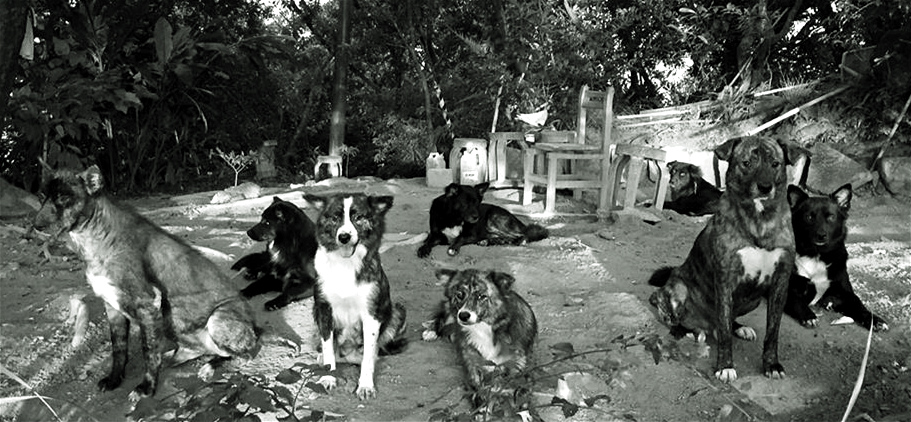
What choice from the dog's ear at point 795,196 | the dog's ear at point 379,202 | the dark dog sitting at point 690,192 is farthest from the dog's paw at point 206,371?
the dark dog sitting at point 690,192

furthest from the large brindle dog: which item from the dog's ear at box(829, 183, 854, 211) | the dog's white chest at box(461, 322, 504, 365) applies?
the dog's white chest at box(461, 322, 504, 365)

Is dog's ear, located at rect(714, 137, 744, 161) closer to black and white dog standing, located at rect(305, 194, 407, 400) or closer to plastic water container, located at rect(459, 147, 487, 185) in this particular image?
black and white dog standing, located at rect(305, 194, 407, 400)

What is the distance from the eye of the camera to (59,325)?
5.28m

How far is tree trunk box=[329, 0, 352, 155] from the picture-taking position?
1521 cm

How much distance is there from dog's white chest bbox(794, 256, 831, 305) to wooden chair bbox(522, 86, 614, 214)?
400 centimetres

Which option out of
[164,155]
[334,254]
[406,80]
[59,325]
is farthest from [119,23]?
[334,254]

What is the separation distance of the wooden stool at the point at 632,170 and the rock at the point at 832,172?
278 cm

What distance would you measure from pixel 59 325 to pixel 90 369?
765mm

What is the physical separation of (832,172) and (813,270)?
6.65 m

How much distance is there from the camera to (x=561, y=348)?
3070mm

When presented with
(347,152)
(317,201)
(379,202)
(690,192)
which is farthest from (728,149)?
(347,152)

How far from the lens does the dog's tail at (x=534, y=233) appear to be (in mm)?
8289

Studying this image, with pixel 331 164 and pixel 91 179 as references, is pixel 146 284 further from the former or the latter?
pixel 331 164

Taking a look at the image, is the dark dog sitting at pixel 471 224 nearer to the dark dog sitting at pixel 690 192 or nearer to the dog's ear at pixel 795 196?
the dark dog sitting at pixel 690 192
